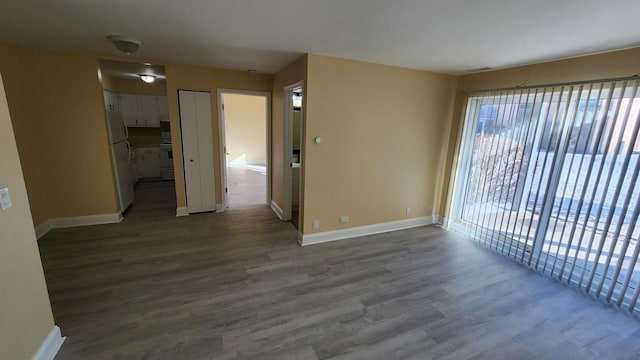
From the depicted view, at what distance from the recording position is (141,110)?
20.5 feet

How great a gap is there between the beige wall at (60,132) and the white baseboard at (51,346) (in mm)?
2531

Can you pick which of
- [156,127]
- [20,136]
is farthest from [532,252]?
[156,127]

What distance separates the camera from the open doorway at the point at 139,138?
439 cm

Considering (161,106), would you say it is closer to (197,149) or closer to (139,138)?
(139,138)

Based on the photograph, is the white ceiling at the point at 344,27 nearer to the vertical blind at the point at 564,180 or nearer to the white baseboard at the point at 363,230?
the vertical blind at the point at 564,180

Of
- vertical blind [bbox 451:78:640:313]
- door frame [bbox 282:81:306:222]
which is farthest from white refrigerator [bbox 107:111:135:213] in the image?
vertical blind [bbox 451:78:640:313]

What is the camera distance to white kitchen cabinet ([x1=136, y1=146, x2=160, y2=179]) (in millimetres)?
6664

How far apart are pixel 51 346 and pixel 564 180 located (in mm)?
4855

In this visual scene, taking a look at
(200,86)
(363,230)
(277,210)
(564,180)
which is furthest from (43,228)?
(564,180)

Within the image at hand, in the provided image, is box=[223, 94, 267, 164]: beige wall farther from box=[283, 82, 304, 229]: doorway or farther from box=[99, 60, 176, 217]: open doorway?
box=[283, 82, 304, 229]: doorway

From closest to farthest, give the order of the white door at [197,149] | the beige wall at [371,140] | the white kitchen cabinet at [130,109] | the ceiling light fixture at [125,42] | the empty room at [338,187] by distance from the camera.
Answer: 1. the empty room at [338,187]
2. the ceiling light fixture at [125,42]
3. the beige wall at [371,140]
4. the white door at [197,149]
5. the white kitchen cabinet at [130,109]

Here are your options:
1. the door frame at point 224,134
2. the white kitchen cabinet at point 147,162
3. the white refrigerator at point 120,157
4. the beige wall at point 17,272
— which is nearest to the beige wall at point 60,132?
the white refrigerator at point 120,157

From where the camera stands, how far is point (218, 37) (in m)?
2.62

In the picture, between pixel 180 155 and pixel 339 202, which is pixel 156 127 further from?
pixel 339 202
